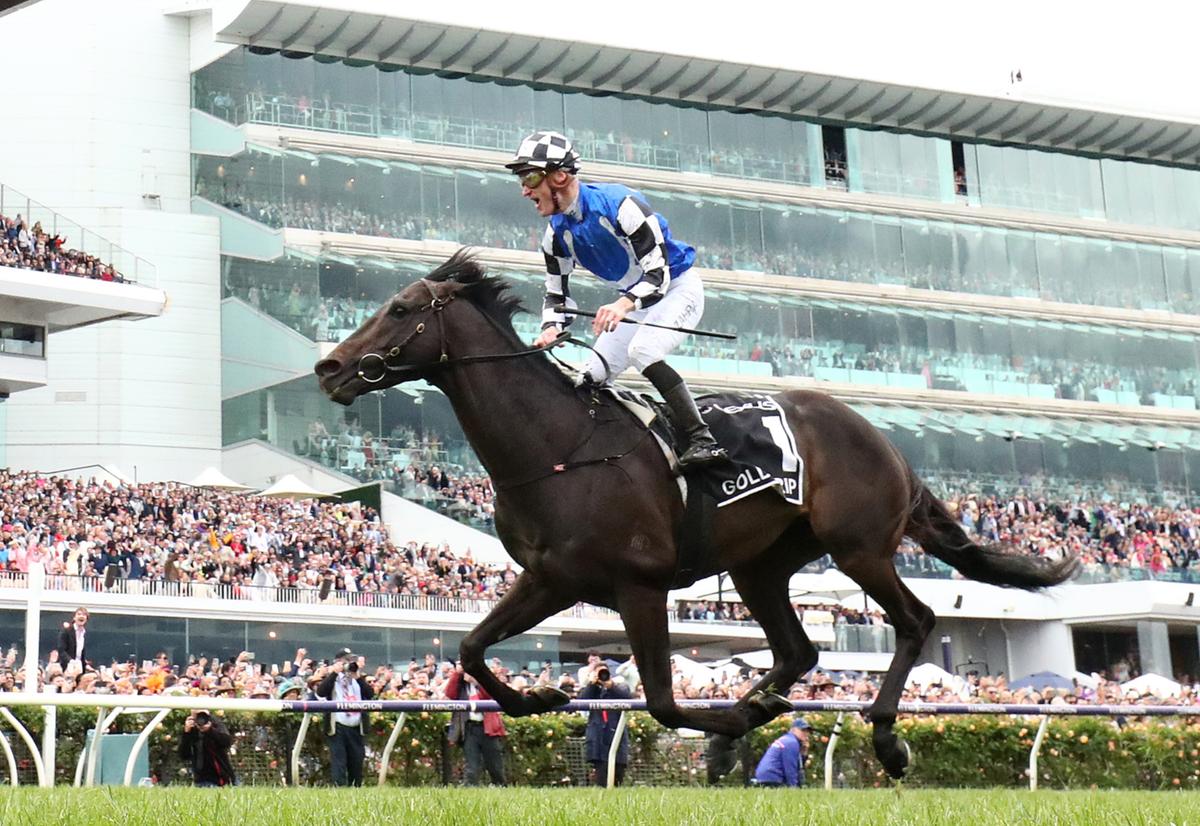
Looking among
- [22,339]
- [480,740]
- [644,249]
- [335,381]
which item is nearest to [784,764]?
[480,740]

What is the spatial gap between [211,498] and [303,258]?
10731 millimetres

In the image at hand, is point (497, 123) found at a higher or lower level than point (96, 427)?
higher

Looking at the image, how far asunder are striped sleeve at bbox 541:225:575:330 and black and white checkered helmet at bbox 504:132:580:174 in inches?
11.1

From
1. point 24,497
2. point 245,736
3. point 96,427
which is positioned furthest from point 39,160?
point 245,736

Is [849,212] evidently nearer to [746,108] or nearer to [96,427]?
[746,108]

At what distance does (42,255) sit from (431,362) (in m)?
29.8

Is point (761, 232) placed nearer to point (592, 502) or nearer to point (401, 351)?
point (401, 351)

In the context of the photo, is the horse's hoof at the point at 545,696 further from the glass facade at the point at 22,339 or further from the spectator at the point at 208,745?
the glass facade at the point at 22,339

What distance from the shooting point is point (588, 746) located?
39.1ft

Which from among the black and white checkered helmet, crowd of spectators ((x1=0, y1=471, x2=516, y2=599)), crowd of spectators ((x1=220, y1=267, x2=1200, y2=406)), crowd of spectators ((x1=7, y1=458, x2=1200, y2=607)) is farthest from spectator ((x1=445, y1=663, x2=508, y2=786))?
crowd of spectators ((x1=220, y1=267, x2=1200, y2=406))

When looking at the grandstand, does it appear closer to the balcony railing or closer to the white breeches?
the balcony railing

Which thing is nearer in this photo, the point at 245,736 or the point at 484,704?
the point at 484,704

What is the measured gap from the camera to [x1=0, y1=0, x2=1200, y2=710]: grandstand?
39000 millimetres

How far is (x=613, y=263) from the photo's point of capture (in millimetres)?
6672
